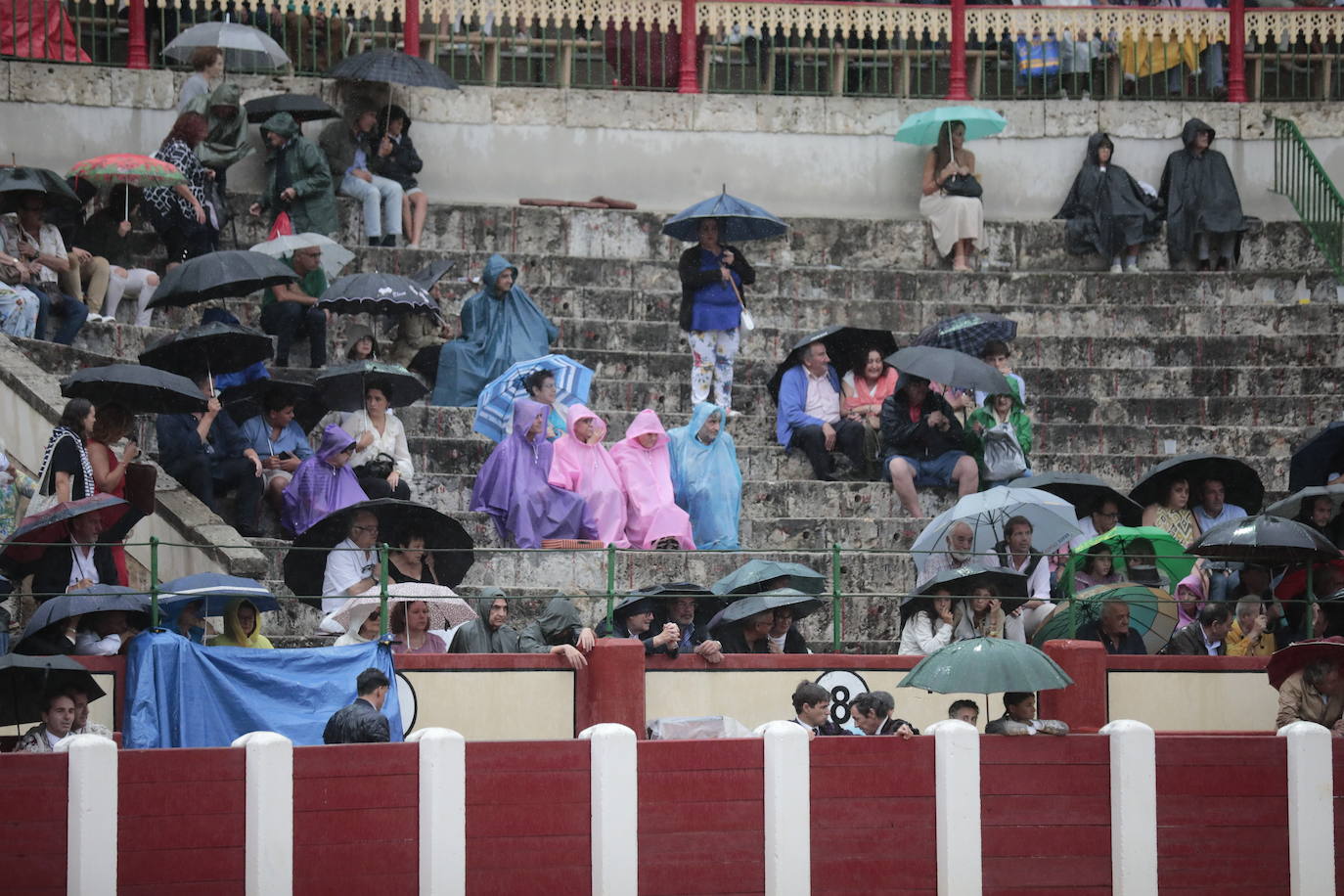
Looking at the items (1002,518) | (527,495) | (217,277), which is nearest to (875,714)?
(1002,518)

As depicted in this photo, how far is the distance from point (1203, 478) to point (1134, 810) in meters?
3.34

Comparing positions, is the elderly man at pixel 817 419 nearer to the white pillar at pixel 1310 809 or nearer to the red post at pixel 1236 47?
the white pillar at pixel 1310 809

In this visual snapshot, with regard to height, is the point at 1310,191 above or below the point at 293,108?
below

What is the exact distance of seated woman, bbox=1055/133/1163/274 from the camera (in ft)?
71.4

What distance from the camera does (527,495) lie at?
16.1 m

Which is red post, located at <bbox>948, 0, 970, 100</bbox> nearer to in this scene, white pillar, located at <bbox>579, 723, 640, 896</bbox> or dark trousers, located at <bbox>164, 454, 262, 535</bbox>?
dark trousers, located at <bbox>164, 454, 262, 535</bbox>

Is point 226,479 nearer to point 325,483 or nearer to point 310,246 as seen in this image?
point 325,483

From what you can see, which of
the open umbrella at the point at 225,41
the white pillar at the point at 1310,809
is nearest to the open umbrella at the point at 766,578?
the white pillar at the point at 1310,809

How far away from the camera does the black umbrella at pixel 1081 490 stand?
15992mm

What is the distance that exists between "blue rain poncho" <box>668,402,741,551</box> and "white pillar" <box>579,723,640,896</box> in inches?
135

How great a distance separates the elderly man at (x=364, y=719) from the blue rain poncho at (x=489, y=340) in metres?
5.38

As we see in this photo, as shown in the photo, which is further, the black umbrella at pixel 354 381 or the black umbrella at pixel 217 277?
the black umbrella at pixel 217 277

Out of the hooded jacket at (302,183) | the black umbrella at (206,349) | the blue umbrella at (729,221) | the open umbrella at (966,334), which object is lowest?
the black umbrella at (206,349)

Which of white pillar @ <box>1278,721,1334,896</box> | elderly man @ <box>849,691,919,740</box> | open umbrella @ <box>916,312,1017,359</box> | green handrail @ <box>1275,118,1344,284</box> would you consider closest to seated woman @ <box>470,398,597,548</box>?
elderly man @ <box>849,691,919,740</box>
